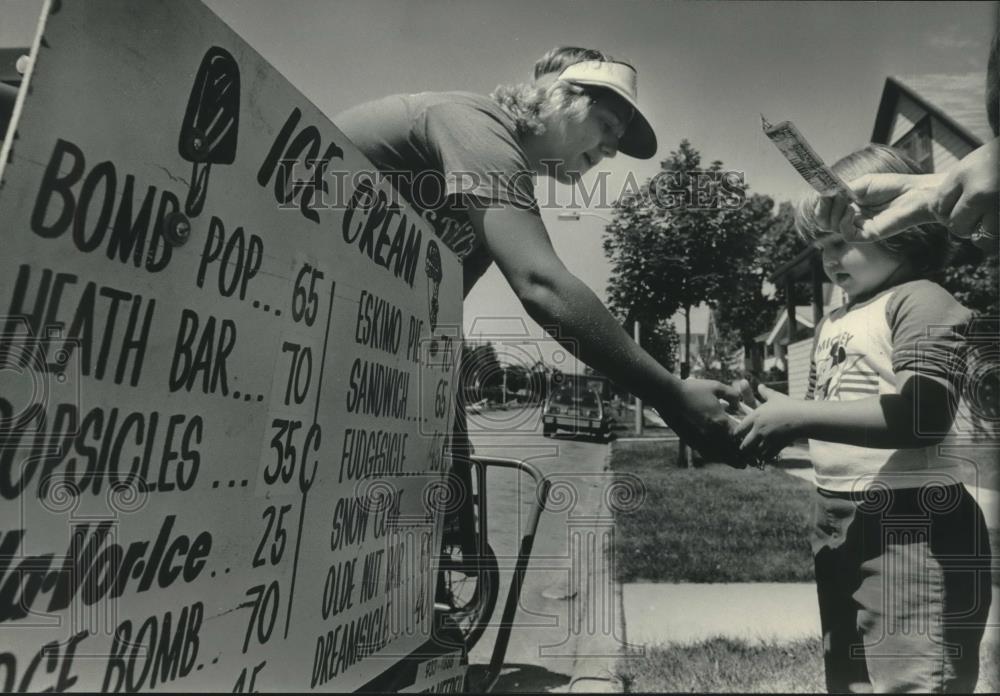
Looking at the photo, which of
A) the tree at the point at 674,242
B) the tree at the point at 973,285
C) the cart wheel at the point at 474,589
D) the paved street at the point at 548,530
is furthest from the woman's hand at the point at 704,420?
the tree at the point at 973,285

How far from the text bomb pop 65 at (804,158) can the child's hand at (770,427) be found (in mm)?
468

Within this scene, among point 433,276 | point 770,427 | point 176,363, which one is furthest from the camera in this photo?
point 433,276

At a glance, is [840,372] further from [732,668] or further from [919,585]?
[732,668]

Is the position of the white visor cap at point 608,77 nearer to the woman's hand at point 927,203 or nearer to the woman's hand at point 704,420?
the woman's hand at point 927,203

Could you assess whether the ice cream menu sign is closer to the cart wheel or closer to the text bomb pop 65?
the cart wheel

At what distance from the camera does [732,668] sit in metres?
2.79

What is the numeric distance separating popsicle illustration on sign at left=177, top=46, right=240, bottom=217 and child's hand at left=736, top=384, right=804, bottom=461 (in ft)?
3.63

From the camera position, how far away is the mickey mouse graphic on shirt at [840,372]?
166 cm

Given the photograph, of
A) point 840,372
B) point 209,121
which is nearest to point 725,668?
point 840,372

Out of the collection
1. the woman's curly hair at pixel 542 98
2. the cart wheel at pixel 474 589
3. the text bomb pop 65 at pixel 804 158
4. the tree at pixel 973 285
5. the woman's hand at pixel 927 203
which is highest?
the tree at pixel 973 285

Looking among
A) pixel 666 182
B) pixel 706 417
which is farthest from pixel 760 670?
pixel 666 182

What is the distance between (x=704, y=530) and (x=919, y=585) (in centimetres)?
296

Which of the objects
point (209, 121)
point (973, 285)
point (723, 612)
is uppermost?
point (973, 285)

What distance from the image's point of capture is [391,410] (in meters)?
1.39
